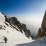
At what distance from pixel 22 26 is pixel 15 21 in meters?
8.86

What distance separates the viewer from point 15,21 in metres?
92.9

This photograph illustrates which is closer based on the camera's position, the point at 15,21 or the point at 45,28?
the point at 45,28

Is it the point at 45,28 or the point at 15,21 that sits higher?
the point at 15,21

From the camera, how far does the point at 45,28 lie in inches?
1524

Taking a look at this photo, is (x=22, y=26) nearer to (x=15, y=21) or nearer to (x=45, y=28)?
(x=15, y=21)

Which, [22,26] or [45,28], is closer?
[45,28]

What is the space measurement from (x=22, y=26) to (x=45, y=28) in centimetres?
5462

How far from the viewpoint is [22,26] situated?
303 ft

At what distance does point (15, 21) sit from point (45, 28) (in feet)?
187

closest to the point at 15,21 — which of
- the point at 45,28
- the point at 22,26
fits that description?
the point at 22,26
